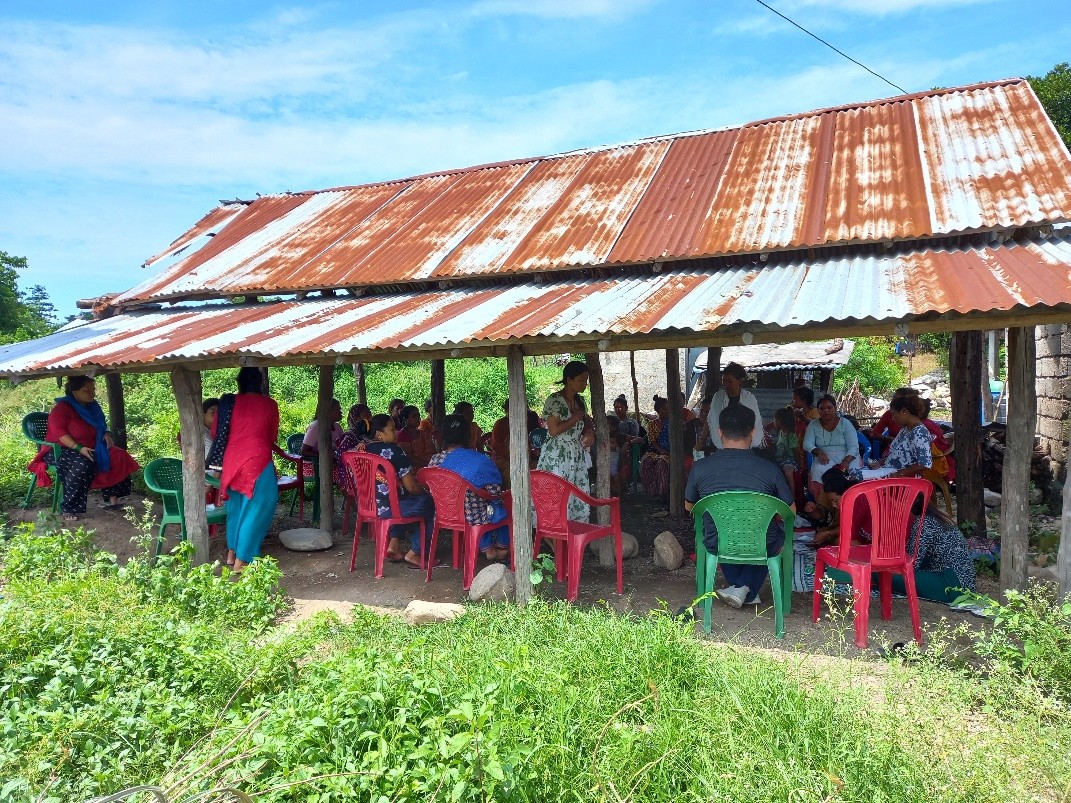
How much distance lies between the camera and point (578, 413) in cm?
677

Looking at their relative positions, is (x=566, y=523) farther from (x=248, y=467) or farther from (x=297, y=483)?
(x=297, y=483)

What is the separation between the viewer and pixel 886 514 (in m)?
4.84

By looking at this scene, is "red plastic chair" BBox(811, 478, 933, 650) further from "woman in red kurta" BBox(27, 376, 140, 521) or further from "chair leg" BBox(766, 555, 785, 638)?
"woman in red kurta" BBox(27, 376, 140, 521)

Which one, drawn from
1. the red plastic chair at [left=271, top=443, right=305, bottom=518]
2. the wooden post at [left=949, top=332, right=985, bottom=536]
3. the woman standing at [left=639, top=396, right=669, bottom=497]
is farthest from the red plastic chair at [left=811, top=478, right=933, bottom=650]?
the red plastic chair at [left=271, top=443, right=305, bottom=518]

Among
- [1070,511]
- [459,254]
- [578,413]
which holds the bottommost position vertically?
[1070,511]

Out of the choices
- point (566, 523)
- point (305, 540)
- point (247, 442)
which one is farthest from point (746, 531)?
point (305, 540)

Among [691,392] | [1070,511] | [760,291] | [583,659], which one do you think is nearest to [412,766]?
[583,659]

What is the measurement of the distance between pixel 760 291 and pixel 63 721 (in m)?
4.73

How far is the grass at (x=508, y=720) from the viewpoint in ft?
9.39

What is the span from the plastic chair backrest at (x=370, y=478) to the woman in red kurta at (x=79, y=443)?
11.3ft

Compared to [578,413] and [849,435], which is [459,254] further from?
[849,435]

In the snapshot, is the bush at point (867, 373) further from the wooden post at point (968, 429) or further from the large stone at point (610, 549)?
the large stone at point (610, 549)

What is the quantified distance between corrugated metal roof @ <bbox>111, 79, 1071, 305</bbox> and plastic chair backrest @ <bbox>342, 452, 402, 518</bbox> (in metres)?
1.72

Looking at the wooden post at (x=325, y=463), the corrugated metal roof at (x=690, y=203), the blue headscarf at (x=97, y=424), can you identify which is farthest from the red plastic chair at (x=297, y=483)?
the corrugated metal roof at (x=690, y=203)
